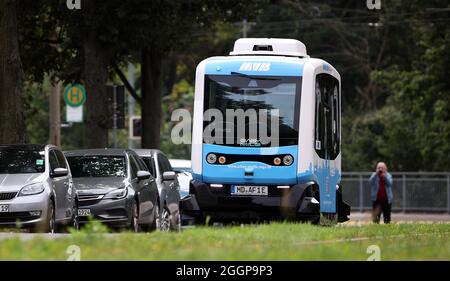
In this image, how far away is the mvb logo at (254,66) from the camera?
2288 centimetres

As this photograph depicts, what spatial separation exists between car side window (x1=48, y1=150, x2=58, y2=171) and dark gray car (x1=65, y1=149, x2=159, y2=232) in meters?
1.21

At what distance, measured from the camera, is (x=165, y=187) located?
26.5 meters

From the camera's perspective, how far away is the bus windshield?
22.5m

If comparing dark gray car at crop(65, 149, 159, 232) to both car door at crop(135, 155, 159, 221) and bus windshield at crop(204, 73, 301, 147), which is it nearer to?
car door at crop(135, 155, 159, 221)

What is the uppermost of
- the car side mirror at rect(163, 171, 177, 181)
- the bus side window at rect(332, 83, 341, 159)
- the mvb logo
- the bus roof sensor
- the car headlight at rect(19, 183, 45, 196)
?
the bus roof sensor

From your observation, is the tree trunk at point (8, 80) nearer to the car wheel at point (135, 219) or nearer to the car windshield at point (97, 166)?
the car windshield at point (97, 166)

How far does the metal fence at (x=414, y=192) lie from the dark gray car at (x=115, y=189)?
27.5m

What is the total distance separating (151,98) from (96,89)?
7.25 meters

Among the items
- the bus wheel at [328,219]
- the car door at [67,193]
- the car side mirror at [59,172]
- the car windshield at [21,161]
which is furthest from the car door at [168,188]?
the car side mirror at [59,172]

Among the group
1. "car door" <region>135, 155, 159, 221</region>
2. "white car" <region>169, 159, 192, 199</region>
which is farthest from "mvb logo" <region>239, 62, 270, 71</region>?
"white car" <region>169, 159, 192, 199</region>

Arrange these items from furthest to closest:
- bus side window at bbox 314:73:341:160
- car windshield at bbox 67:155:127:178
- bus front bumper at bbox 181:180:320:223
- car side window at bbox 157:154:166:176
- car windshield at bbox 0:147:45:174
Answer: car side window at bbox 157:154:166:176
car windshield at bbox 67:155:127:178
bus side window at bbox 314:73:341:160
bus front bumper at bbox 181:180:320:223
car windshield at bbox 0:147:45:174

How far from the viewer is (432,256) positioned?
13281 millimetres
